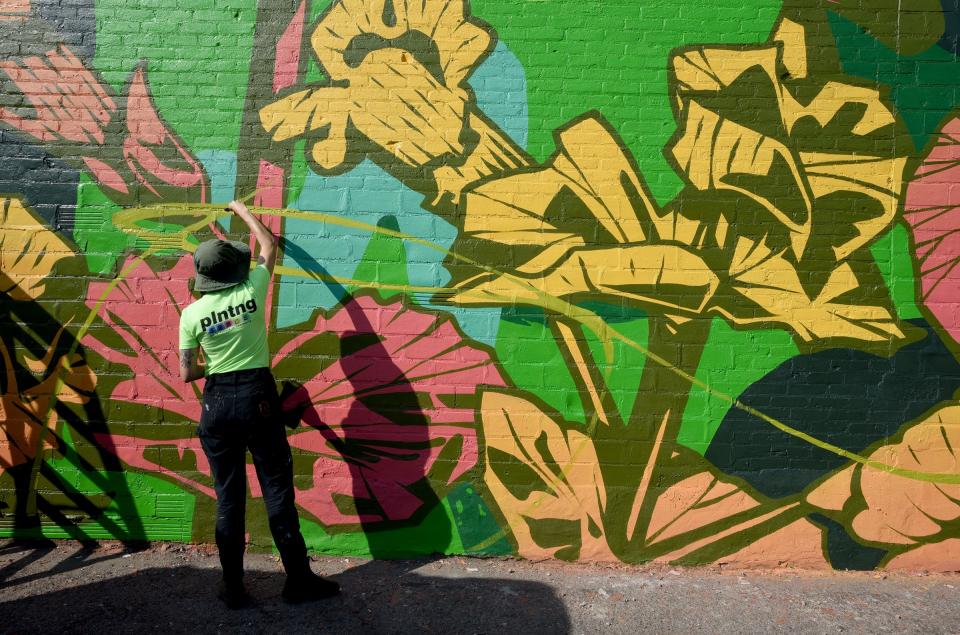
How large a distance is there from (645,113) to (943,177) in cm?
191

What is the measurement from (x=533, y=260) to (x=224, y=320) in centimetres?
184

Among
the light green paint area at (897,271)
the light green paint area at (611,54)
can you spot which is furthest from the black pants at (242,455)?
the light green paint area at (897,271)

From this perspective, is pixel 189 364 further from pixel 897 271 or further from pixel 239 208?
pixel 897 271

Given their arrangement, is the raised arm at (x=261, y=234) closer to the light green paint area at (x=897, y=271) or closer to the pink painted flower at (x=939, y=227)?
the light green paint area at (x=897, y=271)

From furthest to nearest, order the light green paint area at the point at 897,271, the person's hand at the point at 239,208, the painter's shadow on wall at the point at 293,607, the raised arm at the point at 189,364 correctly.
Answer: the light green paint area at the point at 897,271 < the person's hand at the point at 239,208 < the raised arm at the point at 189,364 < the painter's shadow on wall at the point at 293,607

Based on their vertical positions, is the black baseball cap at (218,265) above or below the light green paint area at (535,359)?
above

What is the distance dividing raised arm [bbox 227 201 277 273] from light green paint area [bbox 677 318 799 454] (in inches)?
105

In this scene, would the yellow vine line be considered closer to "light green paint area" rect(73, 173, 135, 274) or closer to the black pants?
"light green paint area" rect(73, 173, 135, 274)

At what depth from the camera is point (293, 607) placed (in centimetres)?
344

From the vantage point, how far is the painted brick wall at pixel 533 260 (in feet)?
13.2

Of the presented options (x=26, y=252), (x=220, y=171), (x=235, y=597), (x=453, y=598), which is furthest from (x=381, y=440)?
(x=26, y=252)

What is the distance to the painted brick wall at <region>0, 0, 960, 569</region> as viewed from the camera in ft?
13.2

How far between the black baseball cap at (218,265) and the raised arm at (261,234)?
0.62 feet

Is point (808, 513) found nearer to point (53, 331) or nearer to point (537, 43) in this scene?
point (537, 43)
